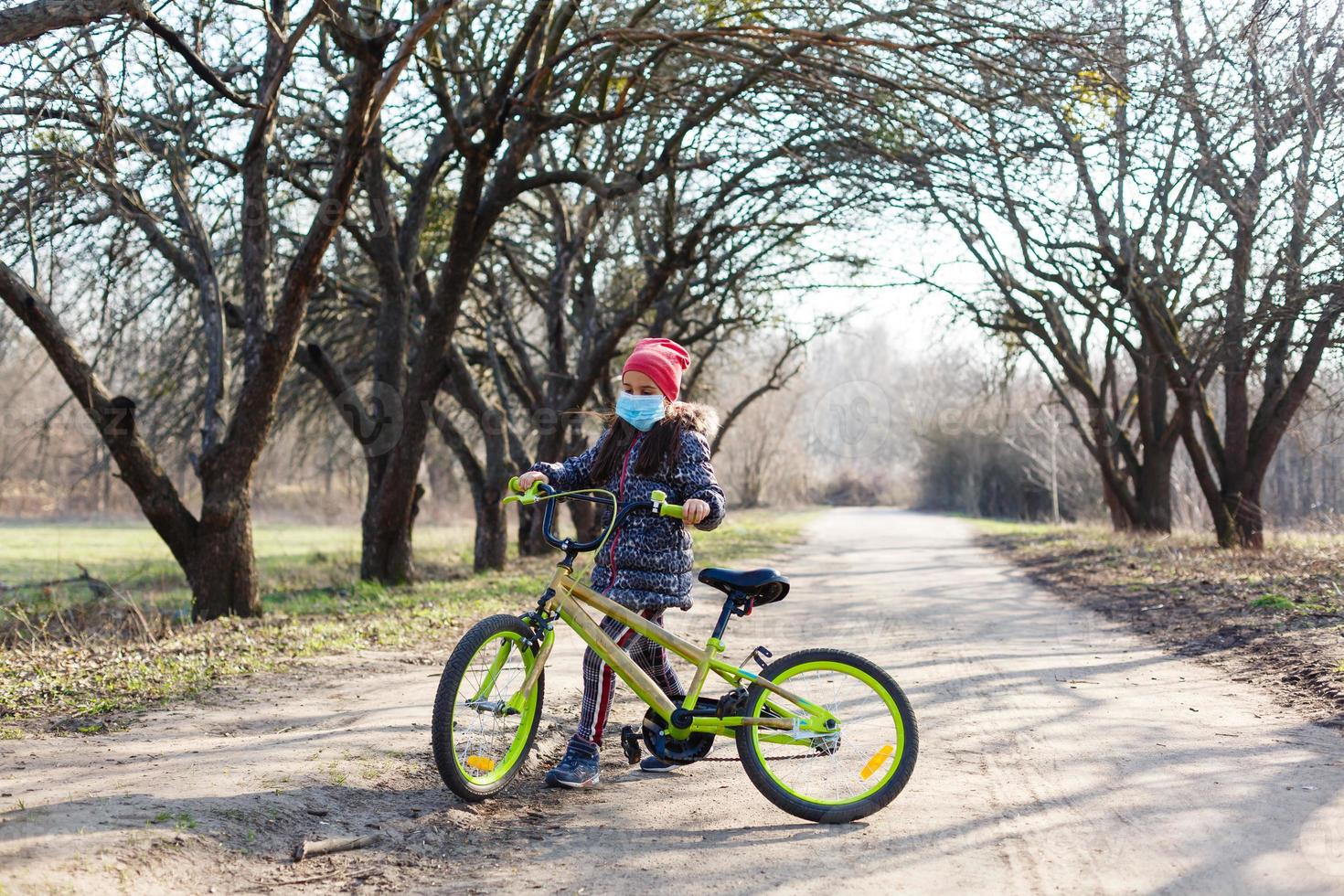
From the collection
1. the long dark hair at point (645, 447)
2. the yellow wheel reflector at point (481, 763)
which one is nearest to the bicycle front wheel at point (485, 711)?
the yellow wheel reflector at point (481, 763)

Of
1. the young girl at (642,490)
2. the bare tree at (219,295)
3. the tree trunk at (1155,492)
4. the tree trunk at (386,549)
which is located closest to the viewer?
the young girl at (642,490)

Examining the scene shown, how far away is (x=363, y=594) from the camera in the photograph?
12266 mm

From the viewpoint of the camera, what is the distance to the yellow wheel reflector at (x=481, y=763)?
4.47 metres

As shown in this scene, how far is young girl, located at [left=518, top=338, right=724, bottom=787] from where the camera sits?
4.69m

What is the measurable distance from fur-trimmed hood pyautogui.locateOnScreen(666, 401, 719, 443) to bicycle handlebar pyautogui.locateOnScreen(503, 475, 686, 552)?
0.35 metres

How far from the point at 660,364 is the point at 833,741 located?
1668mm

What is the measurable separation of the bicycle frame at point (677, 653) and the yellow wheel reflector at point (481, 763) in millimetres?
234

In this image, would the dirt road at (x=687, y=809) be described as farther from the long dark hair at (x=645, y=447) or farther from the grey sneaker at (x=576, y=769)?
the long dark hair at (x=645, y=447)

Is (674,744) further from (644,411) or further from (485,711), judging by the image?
(644,411)

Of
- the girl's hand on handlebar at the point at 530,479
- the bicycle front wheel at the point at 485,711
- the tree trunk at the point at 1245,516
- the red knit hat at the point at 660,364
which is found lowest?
the bicycle front wheel at the point at 485,711

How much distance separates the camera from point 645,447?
4758 millimetres

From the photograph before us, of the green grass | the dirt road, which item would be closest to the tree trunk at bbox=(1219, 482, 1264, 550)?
the green grass

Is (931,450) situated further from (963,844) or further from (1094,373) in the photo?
(963,844)

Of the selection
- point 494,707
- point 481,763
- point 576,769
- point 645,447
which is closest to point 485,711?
point 494,707
